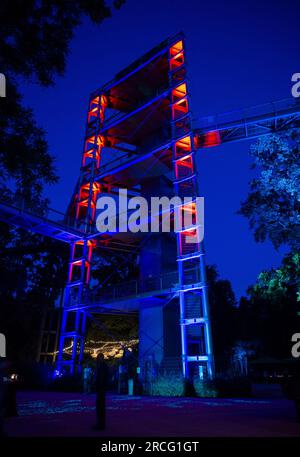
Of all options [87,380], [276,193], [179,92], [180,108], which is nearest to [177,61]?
[179,92]

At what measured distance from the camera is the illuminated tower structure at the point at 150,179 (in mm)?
23203

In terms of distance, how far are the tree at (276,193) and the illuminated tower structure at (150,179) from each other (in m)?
4.21

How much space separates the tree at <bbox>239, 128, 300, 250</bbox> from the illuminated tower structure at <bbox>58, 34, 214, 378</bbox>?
4.21 meters

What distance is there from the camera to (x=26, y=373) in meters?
29.5

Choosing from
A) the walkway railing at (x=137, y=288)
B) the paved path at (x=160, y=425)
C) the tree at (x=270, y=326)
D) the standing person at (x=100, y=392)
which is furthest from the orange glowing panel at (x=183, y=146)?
the standing person at (x=100, y=392)

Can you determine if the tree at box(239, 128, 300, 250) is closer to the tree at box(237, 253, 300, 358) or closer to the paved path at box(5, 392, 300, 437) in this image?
the paved path at box(5, 392, 300, 437)

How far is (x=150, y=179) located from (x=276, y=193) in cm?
1270

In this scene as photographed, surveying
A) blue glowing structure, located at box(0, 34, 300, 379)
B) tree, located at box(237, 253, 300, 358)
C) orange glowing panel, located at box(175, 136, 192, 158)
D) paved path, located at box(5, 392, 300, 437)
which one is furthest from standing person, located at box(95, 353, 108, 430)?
tree, located at box(237, 253, 300, 358)

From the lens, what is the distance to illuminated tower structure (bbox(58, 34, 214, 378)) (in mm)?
23203

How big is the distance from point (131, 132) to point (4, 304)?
20.3 meters

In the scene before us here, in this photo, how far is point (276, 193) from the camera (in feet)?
65.8
